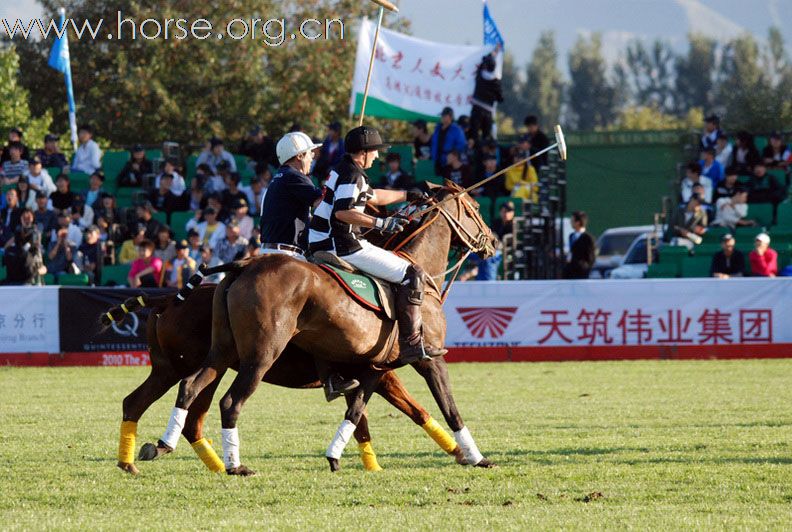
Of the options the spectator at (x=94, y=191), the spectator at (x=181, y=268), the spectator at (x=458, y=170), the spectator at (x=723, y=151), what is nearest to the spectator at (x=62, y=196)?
the spectator at (x=94, y=191)

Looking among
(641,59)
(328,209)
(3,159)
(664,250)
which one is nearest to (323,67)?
(3,159)

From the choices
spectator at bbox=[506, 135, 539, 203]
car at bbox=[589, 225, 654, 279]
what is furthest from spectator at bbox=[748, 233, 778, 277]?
car at bbox=[589, 225, 654, 279]

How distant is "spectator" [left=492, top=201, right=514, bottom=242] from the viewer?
2155 centimetres

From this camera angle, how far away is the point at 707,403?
13.4 m

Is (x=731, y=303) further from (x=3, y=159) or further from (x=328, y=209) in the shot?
(x=3, y=159)

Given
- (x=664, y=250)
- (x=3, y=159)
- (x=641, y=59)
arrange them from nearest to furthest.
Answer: (x=664, y=250)
(x=3, y=159)
(x=641, y=59)

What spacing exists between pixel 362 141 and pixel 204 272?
148 cm

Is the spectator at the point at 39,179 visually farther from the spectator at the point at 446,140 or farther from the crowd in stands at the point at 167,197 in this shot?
the spectator at the point at 446,140

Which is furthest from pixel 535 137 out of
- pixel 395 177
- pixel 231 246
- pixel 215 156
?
pixel 215 156

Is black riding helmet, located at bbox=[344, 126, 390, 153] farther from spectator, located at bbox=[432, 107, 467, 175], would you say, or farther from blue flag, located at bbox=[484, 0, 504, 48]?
blue flag, located at bbox=[484, 0, 504, 48]

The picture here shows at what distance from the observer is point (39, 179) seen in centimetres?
2425

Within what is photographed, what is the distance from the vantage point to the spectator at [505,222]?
2155cm

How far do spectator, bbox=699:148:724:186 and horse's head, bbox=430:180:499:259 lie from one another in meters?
13.2

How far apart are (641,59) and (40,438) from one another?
5843 inches
